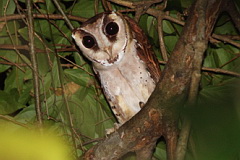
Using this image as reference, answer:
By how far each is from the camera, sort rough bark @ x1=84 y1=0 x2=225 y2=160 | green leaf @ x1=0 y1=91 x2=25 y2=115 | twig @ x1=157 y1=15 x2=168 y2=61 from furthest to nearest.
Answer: twig @ x1=157 y1=15 x2=168 y2=61 → green leaf @ x1=0 y1=91 x2=25 y2=115 → rough bark @ x1=84 y1=0 x2=225 y2=160

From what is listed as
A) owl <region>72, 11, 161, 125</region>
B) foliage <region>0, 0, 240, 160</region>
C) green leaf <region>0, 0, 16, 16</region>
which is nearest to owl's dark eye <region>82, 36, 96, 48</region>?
owl <region>72, 11, 161, 125</region>

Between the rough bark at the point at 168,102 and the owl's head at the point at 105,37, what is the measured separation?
677mm

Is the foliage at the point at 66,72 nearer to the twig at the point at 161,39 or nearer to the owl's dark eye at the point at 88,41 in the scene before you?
the twig at the point at 161,39

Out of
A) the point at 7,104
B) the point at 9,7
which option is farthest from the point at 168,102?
the point at 9,7

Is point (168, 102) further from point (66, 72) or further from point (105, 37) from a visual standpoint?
point (66, 72)

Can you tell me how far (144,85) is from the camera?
2.45 metres

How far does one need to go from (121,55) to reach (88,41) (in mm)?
270

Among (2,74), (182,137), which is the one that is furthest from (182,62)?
(2,74)

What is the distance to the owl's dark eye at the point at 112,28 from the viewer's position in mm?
2433

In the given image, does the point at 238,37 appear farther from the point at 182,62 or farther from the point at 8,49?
the point at 8,49

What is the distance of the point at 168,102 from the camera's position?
1.71 meters

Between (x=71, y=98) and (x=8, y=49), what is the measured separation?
0.72 meters

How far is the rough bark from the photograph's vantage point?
1.50 meters

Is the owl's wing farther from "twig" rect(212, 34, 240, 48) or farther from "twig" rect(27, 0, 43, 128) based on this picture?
"twig" rect(27, 0, 43, 128)
